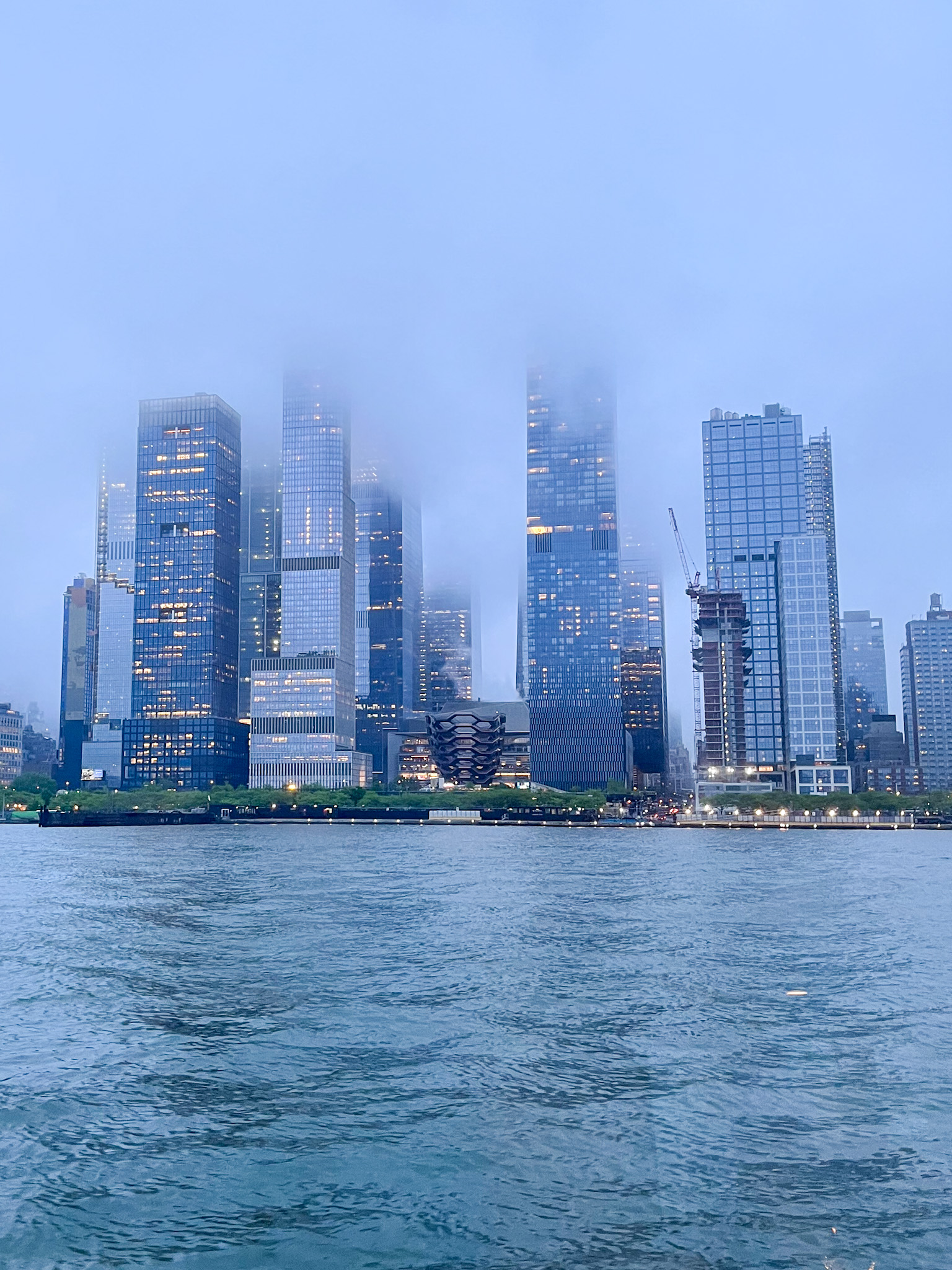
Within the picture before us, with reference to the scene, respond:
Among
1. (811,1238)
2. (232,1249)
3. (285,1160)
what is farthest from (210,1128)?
(811,1238)

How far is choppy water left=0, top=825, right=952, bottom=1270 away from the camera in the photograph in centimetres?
2067

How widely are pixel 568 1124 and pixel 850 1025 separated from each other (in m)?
14.6

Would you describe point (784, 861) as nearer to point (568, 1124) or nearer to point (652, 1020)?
point (652, 1020)

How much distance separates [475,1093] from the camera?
96.1 ft

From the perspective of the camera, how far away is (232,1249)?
19984mm

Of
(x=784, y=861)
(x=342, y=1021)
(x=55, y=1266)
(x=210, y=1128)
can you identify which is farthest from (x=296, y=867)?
(x=55, y=1266)

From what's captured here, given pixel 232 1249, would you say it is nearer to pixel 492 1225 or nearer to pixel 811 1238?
pixel 492 1225

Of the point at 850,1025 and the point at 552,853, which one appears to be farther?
the point at 552,853

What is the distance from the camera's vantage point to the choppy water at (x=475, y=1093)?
67.8 ft

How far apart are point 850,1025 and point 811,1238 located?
58.3 feet

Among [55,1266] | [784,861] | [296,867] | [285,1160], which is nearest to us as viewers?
[55,1266]

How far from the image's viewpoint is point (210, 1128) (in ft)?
87.2

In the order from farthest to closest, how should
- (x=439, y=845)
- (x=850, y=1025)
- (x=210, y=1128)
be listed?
(x=439, y=845) < (x=850, y=1025) < (x=210, y=1128)

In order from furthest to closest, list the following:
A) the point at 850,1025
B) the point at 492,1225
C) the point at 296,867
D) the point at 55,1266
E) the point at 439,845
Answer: the point at 439,845 → the point at 296,867 → the point at 850,1025 → the point at 492,1225 → the point at 55,1266
